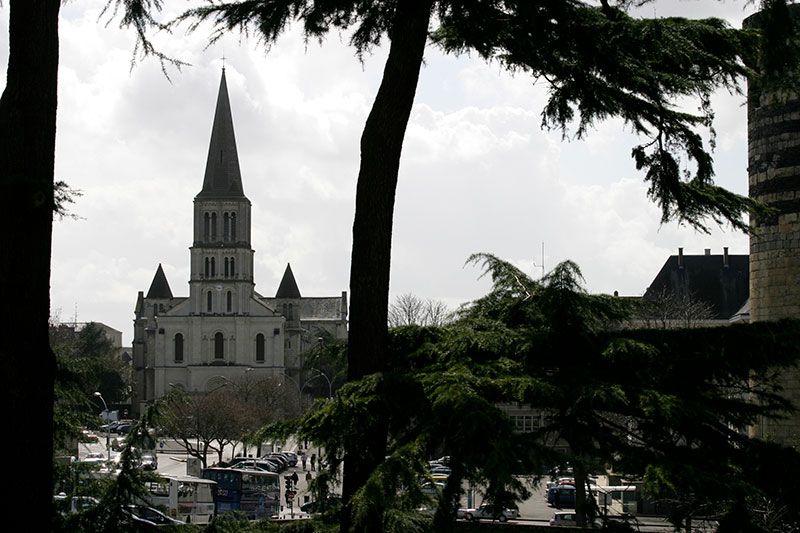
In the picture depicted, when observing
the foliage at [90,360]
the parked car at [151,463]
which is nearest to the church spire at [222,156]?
the foliage at [90,360]

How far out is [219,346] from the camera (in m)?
92.4

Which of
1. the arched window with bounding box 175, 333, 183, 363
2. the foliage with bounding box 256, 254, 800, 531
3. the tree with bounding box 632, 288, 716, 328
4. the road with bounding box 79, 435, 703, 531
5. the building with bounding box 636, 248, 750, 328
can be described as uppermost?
the building with bounding box 636, 248, 750, 328

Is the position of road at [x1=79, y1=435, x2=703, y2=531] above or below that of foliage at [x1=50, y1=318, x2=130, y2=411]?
below

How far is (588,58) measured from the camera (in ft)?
22.8

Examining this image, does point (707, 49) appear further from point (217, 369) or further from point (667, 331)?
point (217, 369)

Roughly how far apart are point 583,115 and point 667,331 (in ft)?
5.94

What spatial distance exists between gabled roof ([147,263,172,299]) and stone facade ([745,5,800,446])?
95.2 m

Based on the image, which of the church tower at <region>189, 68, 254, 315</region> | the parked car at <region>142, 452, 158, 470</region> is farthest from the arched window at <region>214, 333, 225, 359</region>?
the parked car at <region>142, 452, 158, 470</region>

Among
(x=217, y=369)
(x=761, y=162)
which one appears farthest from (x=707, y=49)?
(x=217, y=369)

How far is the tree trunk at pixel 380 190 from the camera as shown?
6.65m

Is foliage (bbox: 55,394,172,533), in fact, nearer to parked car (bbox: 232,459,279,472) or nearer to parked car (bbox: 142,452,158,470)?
parked car (bbox: 142,452,158,470)

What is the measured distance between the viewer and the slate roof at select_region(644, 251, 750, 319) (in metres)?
50.5

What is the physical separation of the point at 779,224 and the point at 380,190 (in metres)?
8.21

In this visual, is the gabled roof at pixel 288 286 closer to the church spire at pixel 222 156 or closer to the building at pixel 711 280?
the church spire at pixel 222 156
